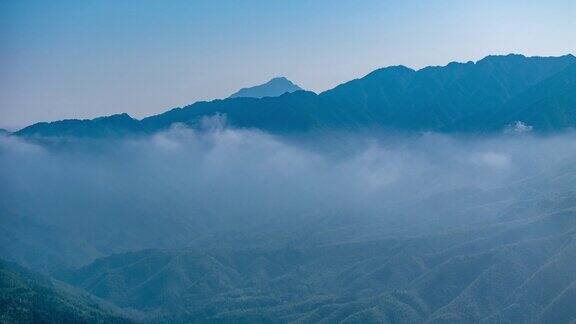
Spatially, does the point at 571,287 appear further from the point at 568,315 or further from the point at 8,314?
the point at 8,314

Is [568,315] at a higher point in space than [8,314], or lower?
lower

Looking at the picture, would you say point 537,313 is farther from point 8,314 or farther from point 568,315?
point 8,314

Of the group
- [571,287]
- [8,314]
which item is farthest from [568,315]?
[8,314]

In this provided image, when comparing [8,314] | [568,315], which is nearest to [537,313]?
[568,315]

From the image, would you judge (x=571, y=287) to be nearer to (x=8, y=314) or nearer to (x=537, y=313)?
(x=537, y=313)

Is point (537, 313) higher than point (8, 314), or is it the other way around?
point (8, 314)
